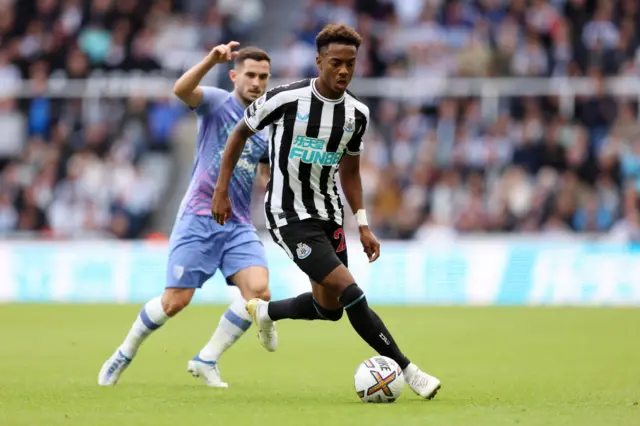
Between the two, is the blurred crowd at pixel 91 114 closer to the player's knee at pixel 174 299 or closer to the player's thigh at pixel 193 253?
the player's thigh at pixel 193 253

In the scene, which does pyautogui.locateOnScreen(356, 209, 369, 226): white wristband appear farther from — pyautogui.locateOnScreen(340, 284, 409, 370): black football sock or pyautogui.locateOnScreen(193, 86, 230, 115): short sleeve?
pyautogui.locateOnScreen(193, 86, 230, 115): short sleeve

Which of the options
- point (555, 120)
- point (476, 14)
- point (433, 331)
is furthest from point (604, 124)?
point (433, 331)

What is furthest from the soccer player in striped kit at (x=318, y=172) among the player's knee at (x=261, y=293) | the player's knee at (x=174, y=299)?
the player's knee at (x=174, y=299)

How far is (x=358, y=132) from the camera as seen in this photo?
25.0 ft

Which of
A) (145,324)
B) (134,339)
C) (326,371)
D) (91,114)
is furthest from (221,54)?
(91,114)

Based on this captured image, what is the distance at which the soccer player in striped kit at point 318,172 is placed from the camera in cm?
731

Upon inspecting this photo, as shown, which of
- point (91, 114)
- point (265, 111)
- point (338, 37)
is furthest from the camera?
point (91, 114)

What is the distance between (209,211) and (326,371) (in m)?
1.84

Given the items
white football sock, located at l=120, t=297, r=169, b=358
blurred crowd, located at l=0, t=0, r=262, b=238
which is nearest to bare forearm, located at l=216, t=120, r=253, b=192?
white football sock, located at l=120, t=297, r=169, b=358

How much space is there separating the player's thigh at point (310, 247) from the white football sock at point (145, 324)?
1.45 m

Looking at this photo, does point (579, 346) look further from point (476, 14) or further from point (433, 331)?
point (476, 14)

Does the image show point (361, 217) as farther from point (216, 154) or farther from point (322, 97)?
point (216, 154)

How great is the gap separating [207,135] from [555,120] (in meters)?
11.7

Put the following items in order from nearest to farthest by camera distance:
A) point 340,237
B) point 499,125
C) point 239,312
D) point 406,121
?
point 340,237
point 239,312
point 499,125
point 406,121
